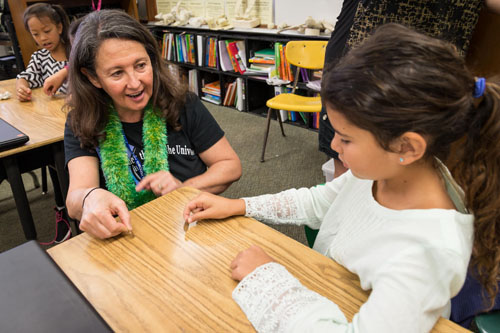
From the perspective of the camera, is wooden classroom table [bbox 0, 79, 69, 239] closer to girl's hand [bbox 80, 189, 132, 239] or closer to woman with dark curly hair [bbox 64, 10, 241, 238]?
woman with dark curly hair [bbox 64, 10, 241, 238]

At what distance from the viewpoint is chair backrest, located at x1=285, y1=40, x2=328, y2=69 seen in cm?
279

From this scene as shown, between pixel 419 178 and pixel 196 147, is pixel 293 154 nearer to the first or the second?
pixel 196 147

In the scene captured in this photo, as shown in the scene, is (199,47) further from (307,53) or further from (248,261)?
(248,261)

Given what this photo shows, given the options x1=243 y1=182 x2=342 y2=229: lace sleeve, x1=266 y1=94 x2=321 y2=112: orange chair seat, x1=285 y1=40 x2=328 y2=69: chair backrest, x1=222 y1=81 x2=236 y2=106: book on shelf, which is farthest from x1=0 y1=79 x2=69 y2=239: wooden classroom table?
x1=222 y1=81 x2=236 y2=106: book on shelf

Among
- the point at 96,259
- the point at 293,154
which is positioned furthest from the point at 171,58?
the point at 96,259

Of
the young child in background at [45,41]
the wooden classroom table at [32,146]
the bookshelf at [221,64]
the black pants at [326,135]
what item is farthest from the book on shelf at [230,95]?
the black pants at [326,135]

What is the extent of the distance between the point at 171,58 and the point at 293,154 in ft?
7.39

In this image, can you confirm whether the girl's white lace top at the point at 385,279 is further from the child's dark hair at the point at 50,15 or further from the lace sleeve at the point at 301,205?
the child's dark hair at the point at 50,15

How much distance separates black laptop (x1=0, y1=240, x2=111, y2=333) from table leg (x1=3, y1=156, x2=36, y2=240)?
1.01 m

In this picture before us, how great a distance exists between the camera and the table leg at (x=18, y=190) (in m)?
1.48

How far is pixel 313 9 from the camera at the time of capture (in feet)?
11.0

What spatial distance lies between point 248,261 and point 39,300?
0.35 metres

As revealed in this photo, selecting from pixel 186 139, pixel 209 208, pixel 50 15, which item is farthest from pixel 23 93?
pixel 209 208

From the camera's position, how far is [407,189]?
0.70 metres
